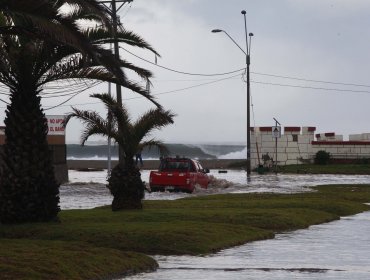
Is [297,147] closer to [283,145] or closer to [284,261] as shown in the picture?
[283,145]

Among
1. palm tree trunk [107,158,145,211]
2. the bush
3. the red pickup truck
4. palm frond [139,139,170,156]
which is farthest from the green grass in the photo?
the bush

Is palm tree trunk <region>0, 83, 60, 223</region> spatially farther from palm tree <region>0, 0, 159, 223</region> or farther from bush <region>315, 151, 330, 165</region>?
bush <region>315, 151, 330, 165</region>

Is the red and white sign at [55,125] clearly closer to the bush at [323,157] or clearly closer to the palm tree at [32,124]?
the bush at [323,157]

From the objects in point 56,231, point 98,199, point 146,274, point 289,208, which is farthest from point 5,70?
point 98,199

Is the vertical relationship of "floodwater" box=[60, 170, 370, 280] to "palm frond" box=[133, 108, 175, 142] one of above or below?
below

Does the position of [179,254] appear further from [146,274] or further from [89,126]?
[89,126]

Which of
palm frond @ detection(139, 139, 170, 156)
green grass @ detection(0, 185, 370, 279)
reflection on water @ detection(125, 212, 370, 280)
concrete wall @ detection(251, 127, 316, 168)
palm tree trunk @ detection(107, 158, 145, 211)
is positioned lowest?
reflection on water @ detection(125, 212, 370, 280)

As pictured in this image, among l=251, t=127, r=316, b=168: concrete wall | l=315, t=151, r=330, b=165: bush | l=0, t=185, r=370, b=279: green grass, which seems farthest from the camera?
l=315, t=151, r=330, b=165: bush

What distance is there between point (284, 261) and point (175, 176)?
21616mm

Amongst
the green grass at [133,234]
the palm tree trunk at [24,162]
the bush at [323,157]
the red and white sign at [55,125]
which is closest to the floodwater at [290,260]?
the green grass at [133,234]

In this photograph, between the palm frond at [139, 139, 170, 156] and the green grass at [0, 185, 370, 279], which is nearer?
the green grass at [0, 185, 370, 279]

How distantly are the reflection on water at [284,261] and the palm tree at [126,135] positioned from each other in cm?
487

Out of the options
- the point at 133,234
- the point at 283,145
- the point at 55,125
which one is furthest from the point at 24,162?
the point at 283,145

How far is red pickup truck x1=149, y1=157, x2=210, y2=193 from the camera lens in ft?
117
